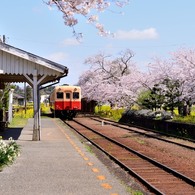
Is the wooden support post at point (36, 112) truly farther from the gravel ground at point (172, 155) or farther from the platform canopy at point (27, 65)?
the gravel ground at point (172, 155)

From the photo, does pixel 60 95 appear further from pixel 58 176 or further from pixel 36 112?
pixel 58 176

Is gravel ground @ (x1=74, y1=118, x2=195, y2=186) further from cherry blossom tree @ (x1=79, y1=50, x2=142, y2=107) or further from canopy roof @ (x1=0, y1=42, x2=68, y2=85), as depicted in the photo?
cherry blossom tree @ (x1=79, y1=50, x2=142, y2=107)

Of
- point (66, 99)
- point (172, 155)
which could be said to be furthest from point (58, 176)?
point (66, 99)

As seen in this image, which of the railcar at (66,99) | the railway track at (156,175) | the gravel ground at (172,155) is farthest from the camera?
the railcar at (66,99)

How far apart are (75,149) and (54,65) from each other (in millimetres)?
3973

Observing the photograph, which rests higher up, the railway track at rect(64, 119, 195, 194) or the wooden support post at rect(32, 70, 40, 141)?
the wooden support post at rect(32, 70, 40, 141)

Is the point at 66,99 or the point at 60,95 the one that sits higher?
the point at 60,95

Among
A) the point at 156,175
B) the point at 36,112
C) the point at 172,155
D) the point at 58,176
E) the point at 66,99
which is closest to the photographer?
the point at 58,176

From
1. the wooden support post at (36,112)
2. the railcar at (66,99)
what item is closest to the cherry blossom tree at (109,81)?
the railcar at (66,99)

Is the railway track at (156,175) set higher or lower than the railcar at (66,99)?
lower

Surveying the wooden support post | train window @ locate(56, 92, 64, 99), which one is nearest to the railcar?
train window @ locate(56, 92, 64, 99)

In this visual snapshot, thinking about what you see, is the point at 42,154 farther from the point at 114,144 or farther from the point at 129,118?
the point at 129,118

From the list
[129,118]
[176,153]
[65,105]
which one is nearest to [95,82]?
[65,105]

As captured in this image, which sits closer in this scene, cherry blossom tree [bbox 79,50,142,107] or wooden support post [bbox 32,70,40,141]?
wooden support post [bbox 32,70,40,141]
